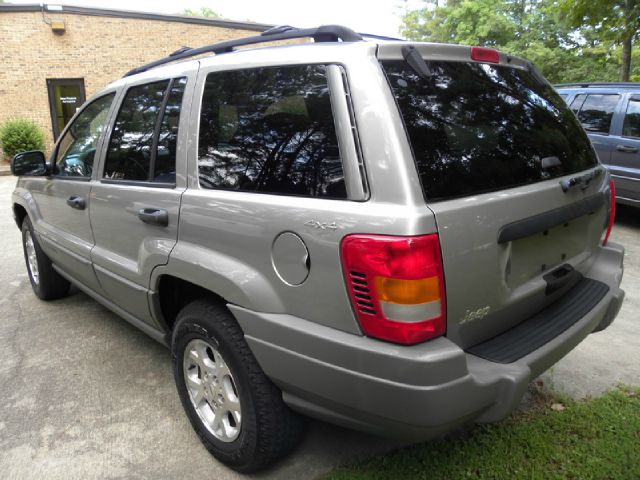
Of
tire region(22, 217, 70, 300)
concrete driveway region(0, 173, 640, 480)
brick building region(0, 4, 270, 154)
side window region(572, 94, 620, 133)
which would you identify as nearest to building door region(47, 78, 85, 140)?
brick building region(0, 4, 270, 154)

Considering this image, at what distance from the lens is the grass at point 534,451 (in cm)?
223

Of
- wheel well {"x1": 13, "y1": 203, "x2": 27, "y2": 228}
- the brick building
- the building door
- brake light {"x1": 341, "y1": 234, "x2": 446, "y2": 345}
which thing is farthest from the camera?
the building door

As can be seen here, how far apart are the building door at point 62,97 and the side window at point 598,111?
49.0 ft

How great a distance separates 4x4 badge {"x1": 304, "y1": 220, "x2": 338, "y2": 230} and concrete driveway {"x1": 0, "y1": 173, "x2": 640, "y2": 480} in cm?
125

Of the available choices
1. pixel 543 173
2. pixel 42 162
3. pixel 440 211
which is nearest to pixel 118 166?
pixel 42 162

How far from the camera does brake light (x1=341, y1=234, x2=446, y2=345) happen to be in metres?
1.64

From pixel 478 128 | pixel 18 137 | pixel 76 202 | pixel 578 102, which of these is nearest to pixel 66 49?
pixel 18 137

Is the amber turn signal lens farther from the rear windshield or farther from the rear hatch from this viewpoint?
the rear windshield

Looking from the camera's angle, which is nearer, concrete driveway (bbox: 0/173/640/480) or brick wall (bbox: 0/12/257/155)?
concrete driveway (bbox: 0/173/640/480)

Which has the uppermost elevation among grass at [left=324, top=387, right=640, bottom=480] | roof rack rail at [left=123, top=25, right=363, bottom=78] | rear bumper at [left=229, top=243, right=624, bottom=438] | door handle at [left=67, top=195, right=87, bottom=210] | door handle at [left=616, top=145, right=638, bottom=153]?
roof rack rail at [left=123, top=25, right=363, bottom=78]

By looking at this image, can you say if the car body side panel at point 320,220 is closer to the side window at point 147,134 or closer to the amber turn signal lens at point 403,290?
the amber turn signal lens at point 403,290

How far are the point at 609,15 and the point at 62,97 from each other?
15531 millimetres

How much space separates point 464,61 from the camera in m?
2.13

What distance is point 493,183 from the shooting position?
1.94 metres
